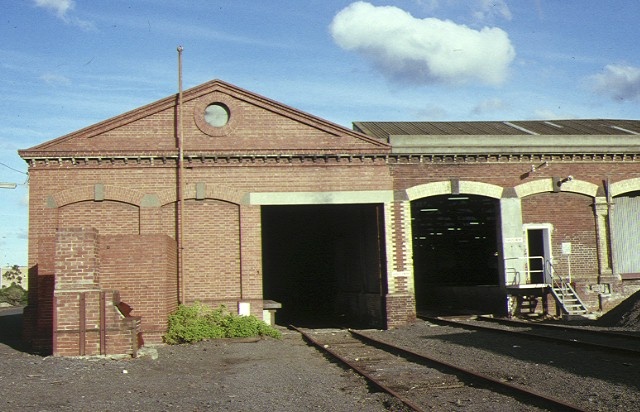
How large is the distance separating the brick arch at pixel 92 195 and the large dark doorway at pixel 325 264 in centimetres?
681

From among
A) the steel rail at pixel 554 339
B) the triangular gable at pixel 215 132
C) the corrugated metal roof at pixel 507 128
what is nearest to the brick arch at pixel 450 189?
the triangular gable at pixel 215 132

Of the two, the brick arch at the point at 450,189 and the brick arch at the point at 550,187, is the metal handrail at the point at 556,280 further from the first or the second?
the brick arch at the point at 450,189

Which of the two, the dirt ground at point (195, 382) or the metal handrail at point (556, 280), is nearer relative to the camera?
the dirt ground at point (195, 382)

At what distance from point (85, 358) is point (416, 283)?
74.6 feet

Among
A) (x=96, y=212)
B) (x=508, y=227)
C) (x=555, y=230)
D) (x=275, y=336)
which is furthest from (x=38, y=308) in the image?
(x=555, y=230)

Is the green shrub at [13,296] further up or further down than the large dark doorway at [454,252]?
further down

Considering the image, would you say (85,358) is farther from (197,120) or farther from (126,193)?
(197,120)

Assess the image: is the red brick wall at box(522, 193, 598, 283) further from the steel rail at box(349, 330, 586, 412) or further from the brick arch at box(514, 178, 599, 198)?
the steel rail at box(349, 330, 586, 412)

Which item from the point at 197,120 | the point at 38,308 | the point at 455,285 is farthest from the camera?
the point at 455,285

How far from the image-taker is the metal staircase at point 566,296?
22.1 m

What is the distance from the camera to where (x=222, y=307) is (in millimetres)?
20828

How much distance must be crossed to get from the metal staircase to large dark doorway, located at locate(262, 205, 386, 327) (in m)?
5.38

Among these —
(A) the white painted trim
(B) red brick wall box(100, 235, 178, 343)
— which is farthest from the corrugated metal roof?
(B) red brick wall box(100, 235, 178, 343)

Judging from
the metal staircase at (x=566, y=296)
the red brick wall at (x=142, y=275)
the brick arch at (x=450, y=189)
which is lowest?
the metal staircase at (x=566, y=296)
